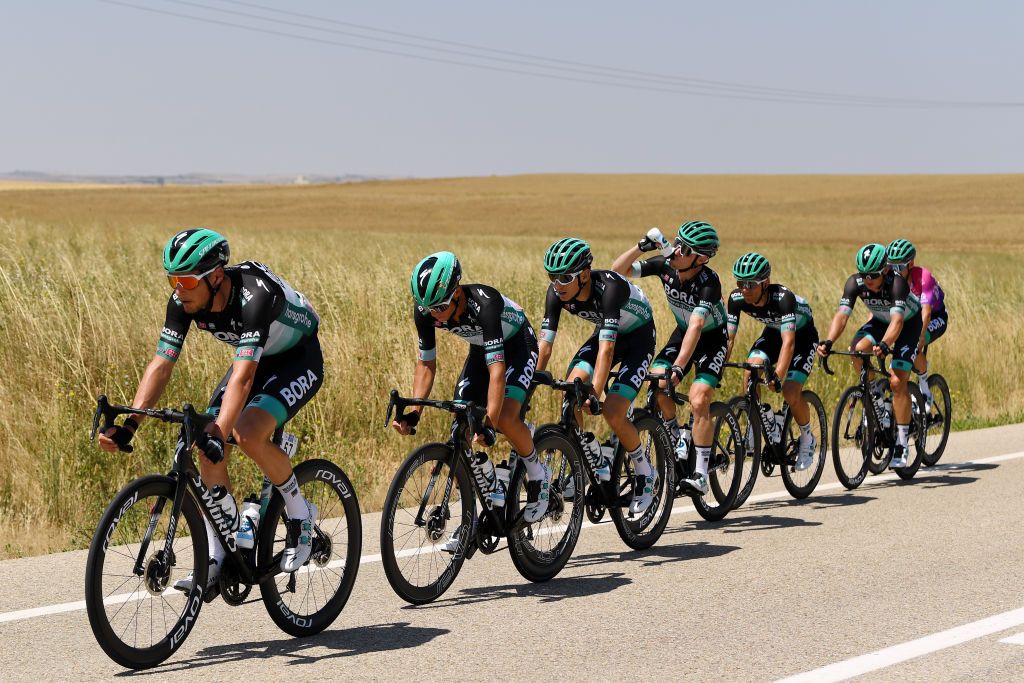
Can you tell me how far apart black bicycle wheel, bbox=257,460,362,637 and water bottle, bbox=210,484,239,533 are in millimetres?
190

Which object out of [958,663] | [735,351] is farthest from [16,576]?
[735,351]

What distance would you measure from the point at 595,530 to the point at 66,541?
3482 millimetres

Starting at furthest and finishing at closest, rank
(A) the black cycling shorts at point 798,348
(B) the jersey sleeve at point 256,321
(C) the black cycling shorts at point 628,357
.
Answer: (A) the black cycling shorts at point 798,348
(C) the black cycling shorts at point 628,357
(B) the jersey sleeve at point 256,321

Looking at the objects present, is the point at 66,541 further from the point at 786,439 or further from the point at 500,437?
the point at 786,439

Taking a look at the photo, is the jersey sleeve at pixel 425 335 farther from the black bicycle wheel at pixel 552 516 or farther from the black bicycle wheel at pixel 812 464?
the black bicycle wheel at pixel 812 464

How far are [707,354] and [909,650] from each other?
13.4 ft

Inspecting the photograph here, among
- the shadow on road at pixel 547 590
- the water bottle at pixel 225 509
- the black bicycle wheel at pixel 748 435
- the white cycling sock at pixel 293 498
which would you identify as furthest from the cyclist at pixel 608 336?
the water bottle at pixel 225 509

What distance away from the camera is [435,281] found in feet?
20.6

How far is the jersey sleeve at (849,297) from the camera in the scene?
1070cm

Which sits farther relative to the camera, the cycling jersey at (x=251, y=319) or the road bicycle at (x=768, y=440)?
the road bicycle at (x=768, y=440)

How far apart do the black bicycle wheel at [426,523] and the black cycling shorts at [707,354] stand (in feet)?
10.3

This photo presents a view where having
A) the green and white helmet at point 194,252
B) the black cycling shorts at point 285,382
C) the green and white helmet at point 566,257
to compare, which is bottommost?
the black cycling shorts at point 285,382

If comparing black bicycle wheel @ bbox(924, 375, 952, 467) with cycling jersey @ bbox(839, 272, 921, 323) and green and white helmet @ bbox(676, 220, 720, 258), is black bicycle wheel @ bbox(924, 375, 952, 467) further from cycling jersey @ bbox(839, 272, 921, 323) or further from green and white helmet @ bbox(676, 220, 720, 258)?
green and white helmet @ bbox(676, 220, 720, 258)

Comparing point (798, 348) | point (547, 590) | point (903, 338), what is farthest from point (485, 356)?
point (903, 338)
